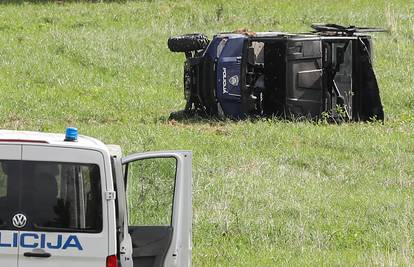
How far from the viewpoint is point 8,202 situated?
9172mm

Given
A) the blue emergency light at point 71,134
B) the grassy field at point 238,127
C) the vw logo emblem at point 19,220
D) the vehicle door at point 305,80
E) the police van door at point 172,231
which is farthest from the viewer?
the vehicle door at point 305,80

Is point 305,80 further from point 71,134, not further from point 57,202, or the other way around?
point 57,202

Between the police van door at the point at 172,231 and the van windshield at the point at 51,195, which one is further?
the police van door at the point at 172,231

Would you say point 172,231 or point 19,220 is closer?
point 19,220

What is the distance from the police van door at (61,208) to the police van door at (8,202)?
55 millimetres

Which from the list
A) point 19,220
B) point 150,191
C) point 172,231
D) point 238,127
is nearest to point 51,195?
point 19,220

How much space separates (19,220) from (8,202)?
17 centimetres

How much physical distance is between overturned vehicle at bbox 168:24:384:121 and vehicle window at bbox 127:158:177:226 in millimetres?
8231

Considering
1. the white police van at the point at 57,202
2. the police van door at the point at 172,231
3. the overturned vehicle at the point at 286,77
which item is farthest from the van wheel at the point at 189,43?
the white police van at the point at 57,202

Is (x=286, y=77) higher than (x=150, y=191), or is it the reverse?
(x=286, y=77)

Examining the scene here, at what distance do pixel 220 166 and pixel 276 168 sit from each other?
853mm

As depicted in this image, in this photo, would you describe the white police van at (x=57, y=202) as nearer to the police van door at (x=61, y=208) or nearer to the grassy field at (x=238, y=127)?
the police van door at (x=61, y=208)

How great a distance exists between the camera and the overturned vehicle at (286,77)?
21.0 m

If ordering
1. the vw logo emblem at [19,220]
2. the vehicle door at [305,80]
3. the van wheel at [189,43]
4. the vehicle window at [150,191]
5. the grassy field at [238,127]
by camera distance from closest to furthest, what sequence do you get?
the vw logo emblem at [19,220] → the vehicle window at [150,191] → the grassy field at [238,127] → the vehicle door at [305,80] → the van wheel at [189,43]
